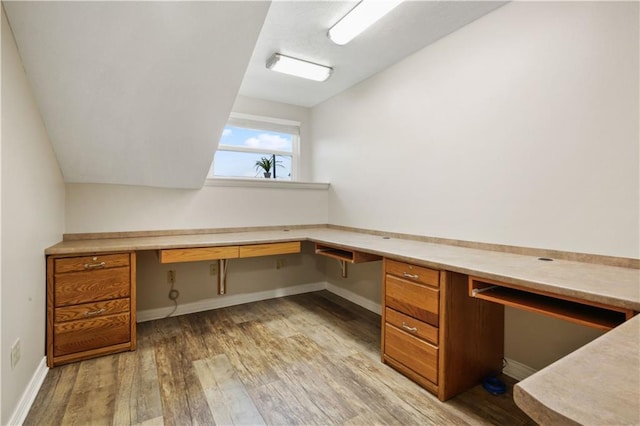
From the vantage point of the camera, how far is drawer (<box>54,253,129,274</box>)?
6.88 feet

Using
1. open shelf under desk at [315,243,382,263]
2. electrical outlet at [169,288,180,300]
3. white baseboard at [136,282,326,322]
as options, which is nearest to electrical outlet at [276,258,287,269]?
white baseboard at [136,282,326,322]

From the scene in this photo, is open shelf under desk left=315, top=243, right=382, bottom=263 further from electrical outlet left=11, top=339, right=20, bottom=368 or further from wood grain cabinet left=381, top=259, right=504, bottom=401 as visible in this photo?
electrical outlet left=11, top=339, right=20, bottom=368

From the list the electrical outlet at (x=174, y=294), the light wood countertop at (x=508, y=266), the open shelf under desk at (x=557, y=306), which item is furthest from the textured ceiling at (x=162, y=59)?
the open shelf under desk at (x=557, y=306)

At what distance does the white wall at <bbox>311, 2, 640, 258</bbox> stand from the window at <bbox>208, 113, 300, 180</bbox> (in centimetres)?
148

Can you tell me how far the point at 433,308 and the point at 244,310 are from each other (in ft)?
6.88

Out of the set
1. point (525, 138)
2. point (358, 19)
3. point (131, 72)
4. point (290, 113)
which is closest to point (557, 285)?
point (525, 138)

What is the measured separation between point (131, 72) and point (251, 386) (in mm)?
2077

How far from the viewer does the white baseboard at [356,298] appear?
3.15 metres

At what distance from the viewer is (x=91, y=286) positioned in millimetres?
2186

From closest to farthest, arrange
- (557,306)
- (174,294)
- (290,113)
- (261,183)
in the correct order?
(557,306), (174,294), (261,183), (290,113)

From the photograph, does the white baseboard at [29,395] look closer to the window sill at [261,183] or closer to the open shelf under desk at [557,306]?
the window sill at [261,183]

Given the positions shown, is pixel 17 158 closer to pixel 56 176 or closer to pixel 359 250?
pixel 56 176

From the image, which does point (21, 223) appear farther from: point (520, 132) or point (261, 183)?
point (520, 132)

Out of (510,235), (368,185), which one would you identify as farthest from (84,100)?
(510,235)
